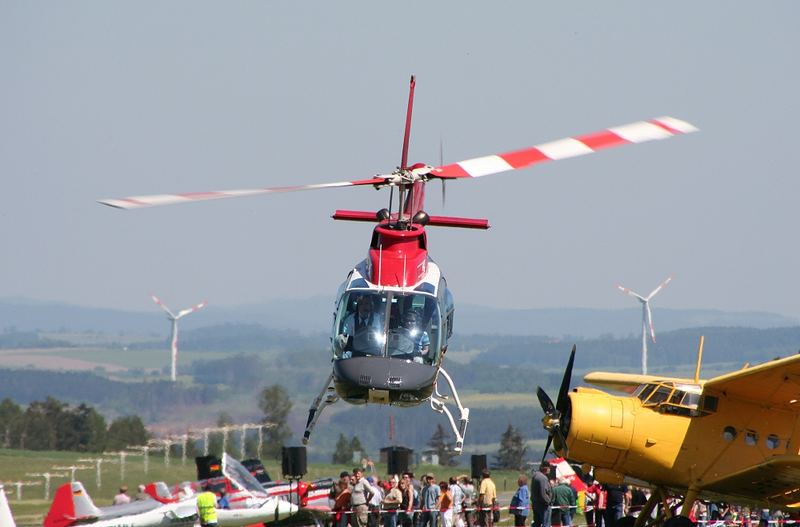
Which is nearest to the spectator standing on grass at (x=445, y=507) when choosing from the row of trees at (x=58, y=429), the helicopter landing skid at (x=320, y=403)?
the helicopter landing skid at (x=320, y=403)

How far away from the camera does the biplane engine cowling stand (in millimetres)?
→ 19281

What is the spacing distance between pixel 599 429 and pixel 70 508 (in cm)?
991

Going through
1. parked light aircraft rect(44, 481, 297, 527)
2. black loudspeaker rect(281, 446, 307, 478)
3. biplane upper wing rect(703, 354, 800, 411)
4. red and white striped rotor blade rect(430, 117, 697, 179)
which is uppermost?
red and white striped rotor blade rect(430, 117, 697, 179)

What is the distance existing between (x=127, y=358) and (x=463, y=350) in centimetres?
6543

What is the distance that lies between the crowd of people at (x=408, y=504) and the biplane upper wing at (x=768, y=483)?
5.69 m

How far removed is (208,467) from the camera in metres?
25.1

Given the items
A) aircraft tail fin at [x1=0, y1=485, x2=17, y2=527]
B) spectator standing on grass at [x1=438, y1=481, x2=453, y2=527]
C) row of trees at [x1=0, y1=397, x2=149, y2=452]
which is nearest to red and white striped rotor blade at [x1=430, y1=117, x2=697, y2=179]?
spectator standing on grass at [x1=438, y1=481, x2=453, y2=527]

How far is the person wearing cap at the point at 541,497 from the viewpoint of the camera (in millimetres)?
21781

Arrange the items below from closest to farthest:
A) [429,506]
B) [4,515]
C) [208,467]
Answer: [4,515] → [429,506] → [208,467]

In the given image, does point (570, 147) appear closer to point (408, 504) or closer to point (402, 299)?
point (402, 299)

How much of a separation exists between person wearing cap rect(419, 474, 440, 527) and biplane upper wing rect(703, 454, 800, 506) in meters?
5.81

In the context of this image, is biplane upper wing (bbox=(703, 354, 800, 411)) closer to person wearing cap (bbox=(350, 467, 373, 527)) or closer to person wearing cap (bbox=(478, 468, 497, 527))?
person wearing cap (bbox=(478, 468, 497, 527))

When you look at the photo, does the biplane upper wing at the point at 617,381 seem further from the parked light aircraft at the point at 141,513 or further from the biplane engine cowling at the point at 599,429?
the parked light aircraft at the point at 141,513

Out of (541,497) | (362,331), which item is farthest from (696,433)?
(362,331)
